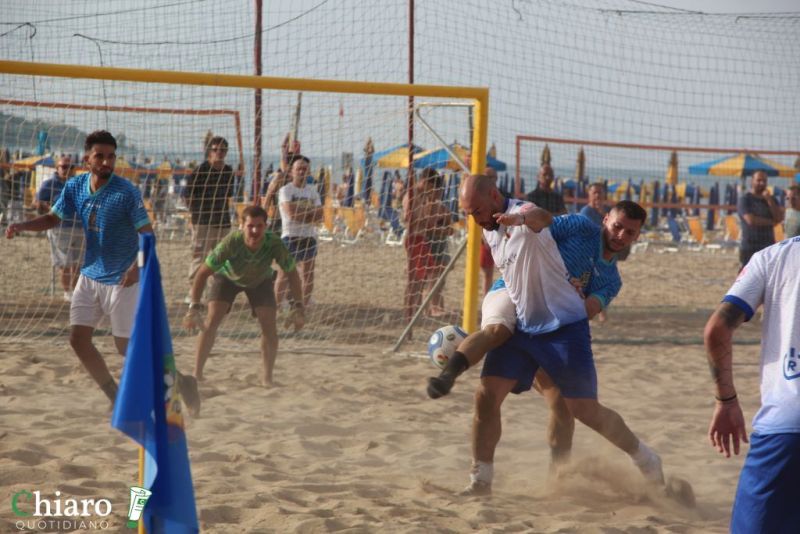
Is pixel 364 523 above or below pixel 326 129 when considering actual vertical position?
below

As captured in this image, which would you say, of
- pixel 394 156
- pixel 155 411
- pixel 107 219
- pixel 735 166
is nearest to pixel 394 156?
pixel 394 156

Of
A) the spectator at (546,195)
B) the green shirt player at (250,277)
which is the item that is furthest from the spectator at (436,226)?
the green shirt player at (250,277)

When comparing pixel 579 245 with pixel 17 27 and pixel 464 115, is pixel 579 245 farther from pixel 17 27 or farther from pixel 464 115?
pixel 17 27

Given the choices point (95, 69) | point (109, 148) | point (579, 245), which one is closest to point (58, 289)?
point (95, 69)

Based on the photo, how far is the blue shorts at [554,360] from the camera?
4777 millimetres

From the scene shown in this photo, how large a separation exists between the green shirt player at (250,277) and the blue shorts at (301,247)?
6.28 feet

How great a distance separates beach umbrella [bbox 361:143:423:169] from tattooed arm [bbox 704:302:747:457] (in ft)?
22.1

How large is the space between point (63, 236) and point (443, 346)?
595 cm

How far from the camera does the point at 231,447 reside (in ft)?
18.8

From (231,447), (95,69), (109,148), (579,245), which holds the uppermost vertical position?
(95,69)

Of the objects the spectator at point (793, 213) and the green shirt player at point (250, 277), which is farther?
the spectator at point (793, 213)

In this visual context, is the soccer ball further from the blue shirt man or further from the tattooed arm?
the tattooed arm

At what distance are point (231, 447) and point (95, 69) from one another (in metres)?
3.31

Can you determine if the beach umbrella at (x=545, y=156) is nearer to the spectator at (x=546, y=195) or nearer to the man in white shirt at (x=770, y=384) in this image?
the spectator at (x=546, y=195)
